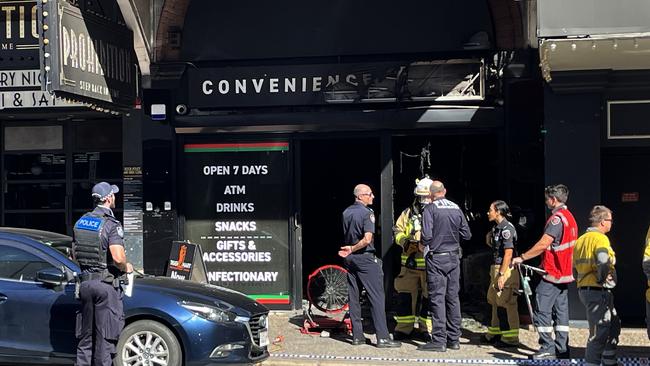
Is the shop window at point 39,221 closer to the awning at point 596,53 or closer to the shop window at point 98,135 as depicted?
the shop window at point 98,135

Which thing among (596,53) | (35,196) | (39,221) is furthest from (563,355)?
(35,196)

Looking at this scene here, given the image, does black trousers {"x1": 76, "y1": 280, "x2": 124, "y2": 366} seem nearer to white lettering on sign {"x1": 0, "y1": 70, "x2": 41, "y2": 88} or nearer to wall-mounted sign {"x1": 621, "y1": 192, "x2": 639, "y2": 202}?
white lettering on sign {"x1": 0, "y1": 70, "x2": 41, "y2": 88}

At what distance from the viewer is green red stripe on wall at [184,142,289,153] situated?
10.9 m

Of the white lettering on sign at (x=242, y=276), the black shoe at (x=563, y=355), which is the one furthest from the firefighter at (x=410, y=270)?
the white lettering on sign at (x=242, y=276)

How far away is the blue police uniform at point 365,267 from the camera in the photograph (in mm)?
8719

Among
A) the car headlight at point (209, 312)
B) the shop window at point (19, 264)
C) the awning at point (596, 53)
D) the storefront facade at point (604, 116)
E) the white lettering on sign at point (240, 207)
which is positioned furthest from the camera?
the white lettering on sign at point (240, 207)

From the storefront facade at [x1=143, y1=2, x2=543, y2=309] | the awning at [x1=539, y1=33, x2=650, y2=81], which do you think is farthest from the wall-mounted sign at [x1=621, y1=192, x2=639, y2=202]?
the awning at [x1=539, y1=33, x2=650, y2=81]

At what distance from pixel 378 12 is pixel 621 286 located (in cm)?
514

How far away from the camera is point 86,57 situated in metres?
9.55

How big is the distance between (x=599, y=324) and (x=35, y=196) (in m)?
9.11

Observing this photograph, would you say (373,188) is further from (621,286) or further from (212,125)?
(621,286)

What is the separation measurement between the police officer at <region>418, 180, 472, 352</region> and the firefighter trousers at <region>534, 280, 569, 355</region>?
3.24 ft

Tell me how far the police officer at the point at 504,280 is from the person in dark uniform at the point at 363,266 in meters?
1.23

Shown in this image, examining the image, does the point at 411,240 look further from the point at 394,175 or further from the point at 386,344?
the point at 394,175
